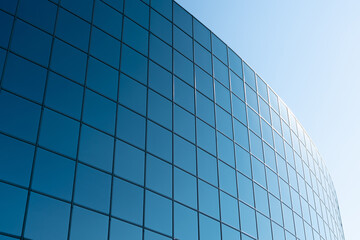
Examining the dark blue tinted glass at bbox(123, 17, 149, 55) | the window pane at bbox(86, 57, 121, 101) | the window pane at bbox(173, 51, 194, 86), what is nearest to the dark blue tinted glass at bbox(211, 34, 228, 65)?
the window pane at bbox(173, 51, 194, 86)

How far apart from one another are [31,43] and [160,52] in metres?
8.23

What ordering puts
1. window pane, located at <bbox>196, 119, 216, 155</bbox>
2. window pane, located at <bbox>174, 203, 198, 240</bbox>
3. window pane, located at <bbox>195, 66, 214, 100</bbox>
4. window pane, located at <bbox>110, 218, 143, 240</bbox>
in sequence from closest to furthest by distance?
window pane, located at <bbox>110, 218, 143, 240</bbox>, window pane, located at <bbox>174, 203, 198, 240</bbox>, window pane, located at <bbox>196, 119, 216, 155</bbox>, window pane, located at <bbox>195, 66, 214, 100</bbox>

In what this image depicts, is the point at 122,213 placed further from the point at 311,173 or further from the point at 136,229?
the point at 311,173

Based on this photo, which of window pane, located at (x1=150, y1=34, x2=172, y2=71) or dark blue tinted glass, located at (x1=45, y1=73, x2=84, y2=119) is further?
window pane, located at (x1=150, y1=34, x2=172, y2=71)

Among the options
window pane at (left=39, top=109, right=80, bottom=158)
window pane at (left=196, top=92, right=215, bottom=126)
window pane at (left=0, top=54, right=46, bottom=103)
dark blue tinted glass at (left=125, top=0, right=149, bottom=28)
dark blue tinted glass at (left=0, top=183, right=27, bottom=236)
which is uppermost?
dark blue tinted glass at (left=125, top=0, right=149, bottom=28)

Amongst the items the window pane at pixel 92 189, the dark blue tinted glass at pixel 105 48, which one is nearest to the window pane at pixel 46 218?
the window pane at pixel 92 189

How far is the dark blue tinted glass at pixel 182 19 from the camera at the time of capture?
30.8 metres

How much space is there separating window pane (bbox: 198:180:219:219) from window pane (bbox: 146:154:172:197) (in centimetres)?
226

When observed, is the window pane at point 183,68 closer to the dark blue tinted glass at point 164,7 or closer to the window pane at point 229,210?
the dark blue tinted glass at point 164,7

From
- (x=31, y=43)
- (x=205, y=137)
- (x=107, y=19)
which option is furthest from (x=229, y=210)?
(x=31, y=43)

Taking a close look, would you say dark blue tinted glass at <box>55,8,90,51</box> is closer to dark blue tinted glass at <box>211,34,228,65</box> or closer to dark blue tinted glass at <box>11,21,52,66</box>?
dark blue tinted glass at <box>11,21,52,66</box>

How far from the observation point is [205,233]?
24.9 meters

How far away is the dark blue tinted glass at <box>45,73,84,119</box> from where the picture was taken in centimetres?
2098

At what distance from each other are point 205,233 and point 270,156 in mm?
10530
